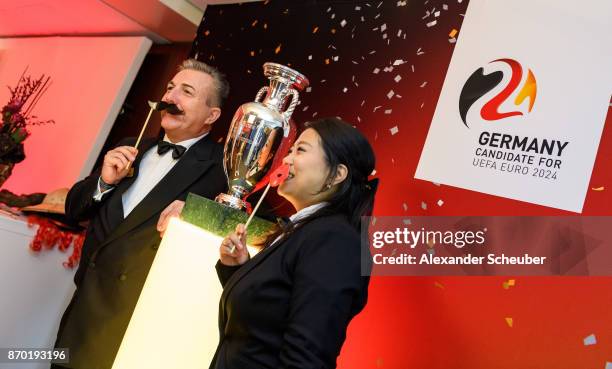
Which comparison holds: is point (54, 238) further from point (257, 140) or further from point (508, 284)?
point (508, 284)

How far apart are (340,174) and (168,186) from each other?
81cm

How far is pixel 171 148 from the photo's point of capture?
2250 millimetres

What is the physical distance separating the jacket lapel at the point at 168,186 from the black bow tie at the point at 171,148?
0.02 meters

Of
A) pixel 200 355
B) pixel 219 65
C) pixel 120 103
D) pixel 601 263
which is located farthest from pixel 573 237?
pixel 120 103

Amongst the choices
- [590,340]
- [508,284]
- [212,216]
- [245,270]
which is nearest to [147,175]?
[212,216]

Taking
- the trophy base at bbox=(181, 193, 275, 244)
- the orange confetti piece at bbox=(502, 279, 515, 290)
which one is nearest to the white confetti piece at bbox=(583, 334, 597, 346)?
the orange confetti piece at bbox=(502, 279, 515, 290)

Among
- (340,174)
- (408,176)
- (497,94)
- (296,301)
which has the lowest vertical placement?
(296,301)

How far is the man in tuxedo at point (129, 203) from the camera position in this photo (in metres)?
1.96

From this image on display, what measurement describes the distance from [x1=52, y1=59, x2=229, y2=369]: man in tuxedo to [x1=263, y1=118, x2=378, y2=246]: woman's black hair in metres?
0.69

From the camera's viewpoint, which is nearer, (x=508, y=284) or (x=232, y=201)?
(x=232, y=201)

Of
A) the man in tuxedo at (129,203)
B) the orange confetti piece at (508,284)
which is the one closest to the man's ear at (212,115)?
the man in tuxedo at (129,203)

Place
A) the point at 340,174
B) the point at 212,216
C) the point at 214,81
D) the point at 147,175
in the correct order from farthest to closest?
the point at 214,81
the point at 147,175
the point at 212,216
the point at 340,174

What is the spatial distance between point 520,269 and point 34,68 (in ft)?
14.1

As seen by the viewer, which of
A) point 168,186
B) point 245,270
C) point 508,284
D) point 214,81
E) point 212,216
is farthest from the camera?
point 214,81
